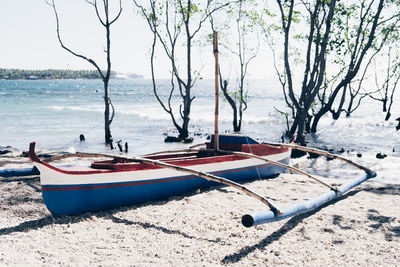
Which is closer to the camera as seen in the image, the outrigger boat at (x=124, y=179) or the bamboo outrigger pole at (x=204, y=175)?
the outrigger boat at (x=124, y=179)

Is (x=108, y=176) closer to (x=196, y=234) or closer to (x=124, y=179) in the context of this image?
(x=124, y=179)

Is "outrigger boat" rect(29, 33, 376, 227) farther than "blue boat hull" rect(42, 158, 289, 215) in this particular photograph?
No

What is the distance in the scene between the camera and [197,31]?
2070cm

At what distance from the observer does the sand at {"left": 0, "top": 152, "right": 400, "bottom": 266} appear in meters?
5.61

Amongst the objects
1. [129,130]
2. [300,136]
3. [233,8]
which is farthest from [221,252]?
[129,130]

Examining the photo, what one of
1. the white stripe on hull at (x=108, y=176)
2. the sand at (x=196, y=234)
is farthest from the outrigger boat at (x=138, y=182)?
the sand at (x=196, y=234)

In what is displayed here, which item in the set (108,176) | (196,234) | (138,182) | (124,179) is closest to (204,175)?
(196,234)

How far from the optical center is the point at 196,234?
662cm

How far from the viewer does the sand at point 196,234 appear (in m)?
5.61

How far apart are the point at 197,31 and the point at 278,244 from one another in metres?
16.8

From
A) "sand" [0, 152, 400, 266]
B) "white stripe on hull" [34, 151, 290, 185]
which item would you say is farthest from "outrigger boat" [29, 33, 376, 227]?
"sand" [0, 152, 400, 266]

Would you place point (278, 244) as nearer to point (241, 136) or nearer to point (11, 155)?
point (241, 136)

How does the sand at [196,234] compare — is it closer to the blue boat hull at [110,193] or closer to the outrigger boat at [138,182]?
the blue boat hull at [110,193]

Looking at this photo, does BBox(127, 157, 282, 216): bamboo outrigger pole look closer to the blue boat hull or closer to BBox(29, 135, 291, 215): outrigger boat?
BBox(29, 135, 291, 215): outrigger boat
